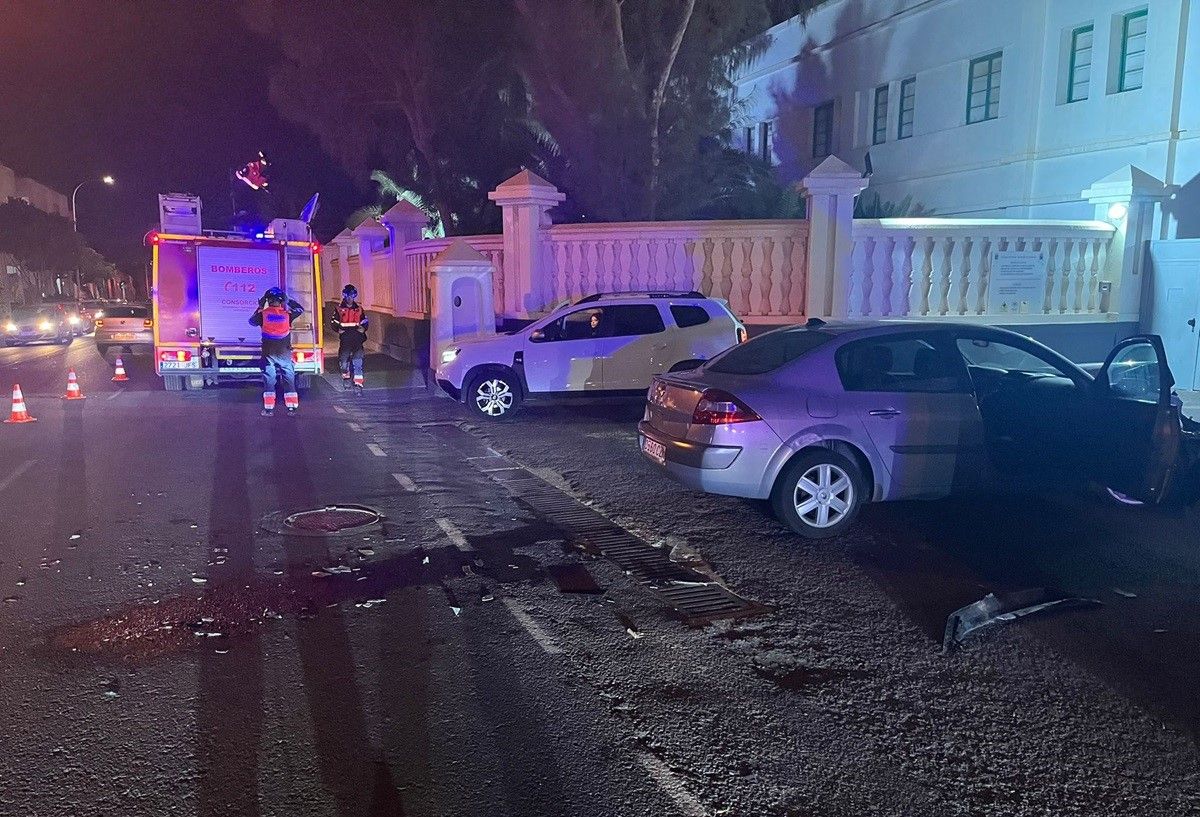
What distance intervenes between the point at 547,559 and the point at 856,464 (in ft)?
7.54

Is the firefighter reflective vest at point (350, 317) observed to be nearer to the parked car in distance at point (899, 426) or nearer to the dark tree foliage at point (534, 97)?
the dark tree foliage at point (534, 97)

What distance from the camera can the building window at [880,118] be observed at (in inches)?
914

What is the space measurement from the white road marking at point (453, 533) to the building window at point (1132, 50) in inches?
641

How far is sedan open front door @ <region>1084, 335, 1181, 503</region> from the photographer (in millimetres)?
6199

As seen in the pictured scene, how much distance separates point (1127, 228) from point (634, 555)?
1276 centimetres

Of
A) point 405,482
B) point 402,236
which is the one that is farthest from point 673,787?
point 402,236

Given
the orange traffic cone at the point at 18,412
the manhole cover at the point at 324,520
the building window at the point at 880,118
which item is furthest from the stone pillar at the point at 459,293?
the building window at the point at 880,118

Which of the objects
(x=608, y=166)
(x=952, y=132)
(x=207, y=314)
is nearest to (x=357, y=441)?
(x=207, y=314)

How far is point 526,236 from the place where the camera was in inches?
611

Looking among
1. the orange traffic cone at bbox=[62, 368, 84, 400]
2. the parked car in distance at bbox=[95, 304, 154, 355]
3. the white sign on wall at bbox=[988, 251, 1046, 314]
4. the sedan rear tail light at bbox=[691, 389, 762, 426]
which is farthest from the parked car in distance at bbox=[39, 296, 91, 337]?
the sedan rear tail light at bbox=[691, 389, 762, 426]

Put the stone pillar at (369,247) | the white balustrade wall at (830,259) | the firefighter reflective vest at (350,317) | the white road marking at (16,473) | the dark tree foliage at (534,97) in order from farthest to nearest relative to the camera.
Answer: the stone pillar at (369,247) → the dark tree foliage at (534,97) → the firefighter reflective vest at (350,317) → the white balustrade wall at (830,259) → the white road marking at (16,473)

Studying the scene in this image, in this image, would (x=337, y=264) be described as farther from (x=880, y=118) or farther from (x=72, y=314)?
(x=880, y=118)

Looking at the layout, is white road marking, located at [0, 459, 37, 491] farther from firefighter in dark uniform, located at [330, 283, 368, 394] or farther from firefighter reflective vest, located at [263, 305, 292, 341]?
firefighter in dark uniform, located at [330, 283, 368, 394]

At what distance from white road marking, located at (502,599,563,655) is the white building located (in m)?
14.8
